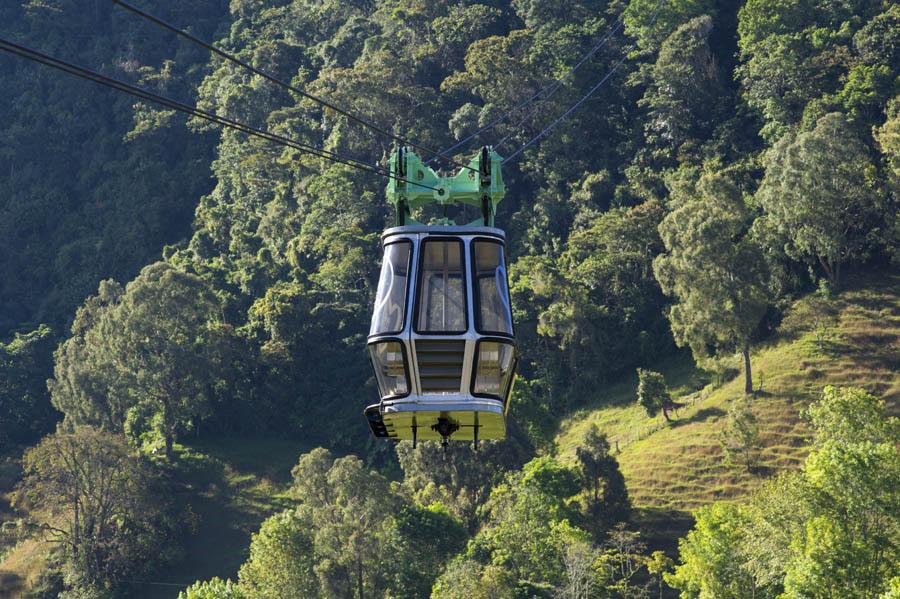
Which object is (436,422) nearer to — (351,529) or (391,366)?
(391,366)

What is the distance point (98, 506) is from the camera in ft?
179

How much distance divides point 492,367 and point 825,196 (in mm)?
42982

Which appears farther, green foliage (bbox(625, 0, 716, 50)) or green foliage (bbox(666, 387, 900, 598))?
green foliage (bbox(625, 0, 716, 50))

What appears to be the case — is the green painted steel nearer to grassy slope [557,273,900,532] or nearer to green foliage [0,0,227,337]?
grassy slope [557,273,900,532]

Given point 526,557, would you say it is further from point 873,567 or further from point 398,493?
point 873,567


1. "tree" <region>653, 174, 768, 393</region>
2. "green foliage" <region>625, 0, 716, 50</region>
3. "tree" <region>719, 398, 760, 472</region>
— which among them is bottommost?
"tree" <region>719, 398, 760, 472</region>

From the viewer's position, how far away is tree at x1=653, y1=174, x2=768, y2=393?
51.9 m

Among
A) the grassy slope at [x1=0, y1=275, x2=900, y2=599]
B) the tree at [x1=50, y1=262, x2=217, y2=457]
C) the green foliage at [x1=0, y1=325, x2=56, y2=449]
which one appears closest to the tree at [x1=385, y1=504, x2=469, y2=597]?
the grassy slope at [x1=0, y1=275, x2=900, y2=599]

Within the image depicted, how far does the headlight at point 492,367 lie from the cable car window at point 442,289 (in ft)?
1.20

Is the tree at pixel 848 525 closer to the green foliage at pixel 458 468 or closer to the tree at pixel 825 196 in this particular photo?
the green foliage at pixel 458 468

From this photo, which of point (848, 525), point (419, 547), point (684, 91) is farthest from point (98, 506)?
point (684, 91)

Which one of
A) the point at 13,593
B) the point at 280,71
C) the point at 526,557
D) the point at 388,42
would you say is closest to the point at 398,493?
the point at 526,557

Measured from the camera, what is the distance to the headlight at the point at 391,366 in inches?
577

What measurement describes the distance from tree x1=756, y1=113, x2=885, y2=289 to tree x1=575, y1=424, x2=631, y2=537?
1495 centimetres
